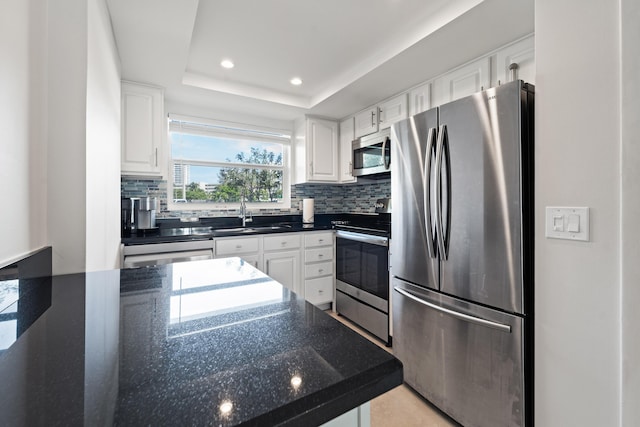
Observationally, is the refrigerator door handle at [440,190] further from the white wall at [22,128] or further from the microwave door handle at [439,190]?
the white wall at [22,128]

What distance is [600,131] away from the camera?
99cm

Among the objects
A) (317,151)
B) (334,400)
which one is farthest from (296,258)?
(334,400)

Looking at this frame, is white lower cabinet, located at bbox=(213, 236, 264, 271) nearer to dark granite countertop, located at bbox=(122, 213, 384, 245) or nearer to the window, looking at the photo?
dark granite countertop, located at bbox=(122, 213, 384, 245)

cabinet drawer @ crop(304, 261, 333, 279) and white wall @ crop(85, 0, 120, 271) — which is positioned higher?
white wall @ crop(85, 0, 120, 271)

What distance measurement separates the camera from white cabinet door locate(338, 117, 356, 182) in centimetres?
329

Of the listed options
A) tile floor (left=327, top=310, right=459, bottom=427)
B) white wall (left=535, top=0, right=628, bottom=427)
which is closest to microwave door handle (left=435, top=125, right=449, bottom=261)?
white wall (left=535, top=0, right=628, bottom=427)

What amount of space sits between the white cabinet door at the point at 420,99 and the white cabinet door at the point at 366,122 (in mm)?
456

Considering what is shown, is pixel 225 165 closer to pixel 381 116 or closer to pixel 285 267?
pixel 285 267

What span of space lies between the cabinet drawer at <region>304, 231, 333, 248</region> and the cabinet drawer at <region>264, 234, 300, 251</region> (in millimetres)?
100

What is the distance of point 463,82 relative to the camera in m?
2.08

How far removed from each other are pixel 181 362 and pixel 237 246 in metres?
2.26

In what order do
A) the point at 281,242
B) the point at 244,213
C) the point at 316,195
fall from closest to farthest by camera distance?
1. the point at 281,242
2. the point at 244,213
3. the point at 316,195

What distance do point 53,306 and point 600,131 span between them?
5.78ft

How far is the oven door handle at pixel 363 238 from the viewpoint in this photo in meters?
2.39
